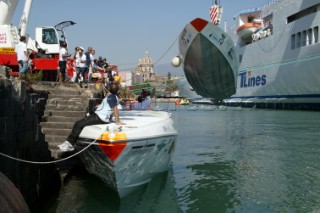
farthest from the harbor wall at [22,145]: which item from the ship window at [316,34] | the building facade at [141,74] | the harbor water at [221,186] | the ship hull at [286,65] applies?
the ship window at [316,34]

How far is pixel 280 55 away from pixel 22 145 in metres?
28.9

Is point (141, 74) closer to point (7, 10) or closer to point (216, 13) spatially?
point (216, 13)

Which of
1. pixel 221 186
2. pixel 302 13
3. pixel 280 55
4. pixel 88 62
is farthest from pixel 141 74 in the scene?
pixel 221 186

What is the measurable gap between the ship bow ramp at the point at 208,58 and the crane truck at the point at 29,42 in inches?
221

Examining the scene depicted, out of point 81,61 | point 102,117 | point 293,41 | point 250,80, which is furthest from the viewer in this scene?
point 250,80

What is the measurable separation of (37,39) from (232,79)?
32.9 feet

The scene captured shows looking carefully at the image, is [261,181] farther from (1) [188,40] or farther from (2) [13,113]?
(1) [188,40]

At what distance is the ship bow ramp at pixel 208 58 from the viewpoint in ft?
57.4

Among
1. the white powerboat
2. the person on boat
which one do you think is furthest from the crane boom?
the white powerboat

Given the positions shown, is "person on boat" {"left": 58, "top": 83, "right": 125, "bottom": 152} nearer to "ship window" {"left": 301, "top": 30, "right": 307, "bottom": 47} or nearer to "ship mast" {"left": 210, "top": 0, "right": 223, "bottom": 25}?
"ship mast" {"left": 210, "top": 0, "right": 223, "bottom": 25}

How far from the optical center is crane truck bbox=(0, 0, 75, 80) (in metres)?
10.2

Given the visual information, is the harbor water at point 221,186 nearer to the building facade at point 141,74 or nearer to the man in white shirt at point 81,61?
the man in white shirt at point 81,61

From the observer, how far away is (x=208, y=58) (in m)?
18.4

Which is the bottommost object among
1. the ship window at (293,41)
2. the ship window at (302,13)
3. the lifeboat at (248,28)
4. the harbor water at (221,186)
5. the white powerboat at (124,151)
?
the harbor water at (221,186)
